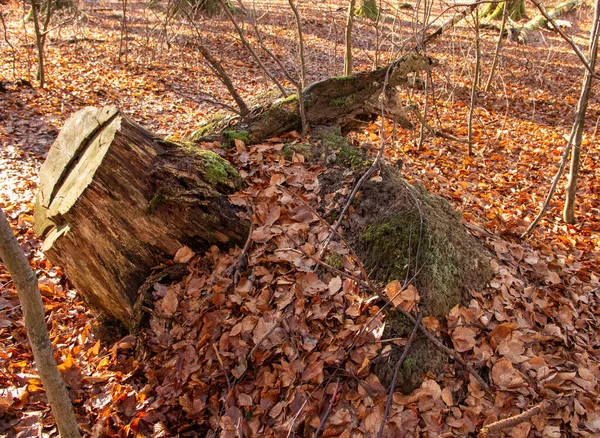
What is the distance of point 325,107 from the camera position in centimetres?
403

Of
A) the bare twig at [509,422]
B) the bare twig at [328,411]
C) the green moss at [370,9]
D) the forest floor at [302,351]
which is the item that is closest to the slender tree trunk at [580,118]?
the forest floor at [302,351]

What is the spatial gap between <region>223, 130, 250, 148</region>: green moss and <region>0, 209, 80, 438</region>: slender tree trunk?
231 centimetres

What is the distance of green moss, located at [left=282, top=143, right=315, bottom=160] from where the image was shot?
363 cm

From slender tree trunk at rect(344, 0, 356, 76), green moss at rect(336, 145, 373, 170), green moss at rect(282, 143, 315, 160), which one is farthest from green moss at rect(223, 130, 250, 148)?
slender tree trunk at rect(344, 0, 356, 76)

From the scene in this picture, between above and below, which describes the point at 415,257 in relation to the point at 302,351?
above

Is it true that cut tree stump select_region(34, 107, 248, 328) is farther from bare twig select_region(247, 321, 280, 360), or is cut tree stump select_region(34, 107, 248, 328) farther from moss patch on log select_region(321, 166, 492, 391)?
moss patch on log select_region(321, 166, 492, 391)

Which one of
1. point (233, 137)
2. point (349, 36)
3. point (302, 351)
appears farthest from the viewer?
point (349, 36)

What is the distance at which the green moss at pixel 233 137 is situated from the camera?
3.80 meters

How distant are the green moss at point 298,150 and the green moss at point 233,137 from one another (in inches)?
15.3

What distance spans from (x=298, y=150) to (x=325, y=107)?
652mm

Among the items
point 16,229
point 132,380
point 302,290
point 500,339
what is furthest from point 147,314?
point 500,339

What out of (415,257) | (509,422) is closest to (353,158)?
(415,257)

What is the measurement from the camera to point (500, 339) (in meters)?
2.59

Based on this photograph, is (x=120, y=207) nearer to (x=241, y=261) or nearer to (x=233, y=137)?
(x=241, y=261)
